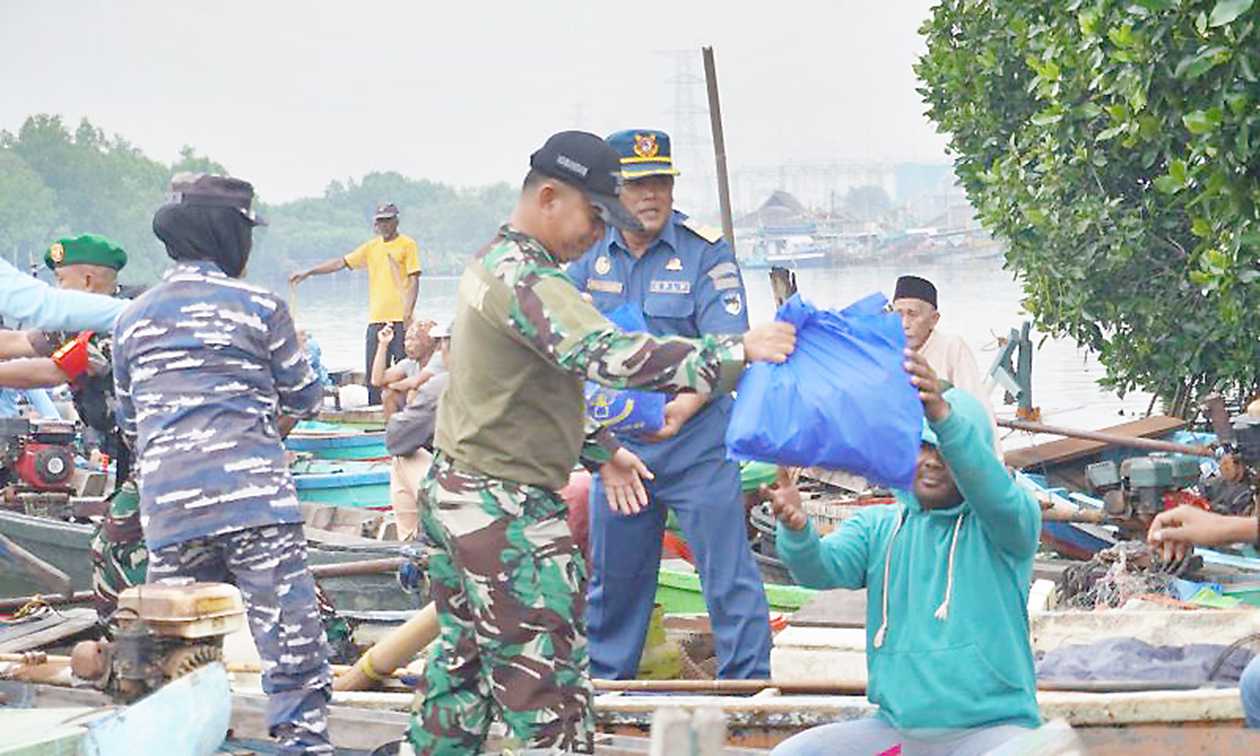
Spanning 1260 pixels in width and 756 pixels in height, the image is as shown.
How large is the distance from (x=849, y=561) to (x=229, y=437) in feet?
6.07

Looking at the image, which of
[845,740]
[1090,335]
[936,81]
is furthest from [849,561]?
[936,81]

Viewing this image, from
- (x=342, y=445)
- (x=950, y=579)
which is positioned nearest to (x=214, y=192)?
(x=950, y=579)

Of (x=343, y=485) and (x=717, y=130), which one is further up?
(x=717, y=130)

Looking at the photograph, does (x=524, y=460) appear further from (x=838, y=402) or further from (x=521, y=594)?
(x=838, y=402)

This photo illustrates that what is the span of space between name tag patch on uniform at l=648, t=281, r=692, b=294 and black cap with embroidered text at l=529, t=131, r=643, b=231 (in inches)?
72.3

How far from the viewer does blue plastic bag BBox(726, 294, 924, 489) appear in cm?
441

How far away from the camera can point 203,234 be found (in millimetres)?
5426

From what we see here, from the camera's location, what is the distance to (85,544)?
10883 millimetres

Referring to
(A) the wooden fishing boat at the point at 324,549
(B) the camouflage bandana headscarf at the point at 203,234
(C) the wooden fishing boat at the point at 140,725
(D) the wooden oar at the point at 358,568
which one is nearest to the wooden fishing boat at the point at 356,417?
(A) the wooden fishing boat at the point at 324,549

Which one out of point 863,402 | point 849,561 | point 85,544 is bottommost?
point 85,544

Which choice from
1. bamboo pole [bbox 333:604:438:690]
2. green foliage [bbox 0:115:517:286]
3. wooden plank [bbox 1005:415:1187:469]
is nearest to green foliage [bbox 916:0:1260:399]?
wooden plank [bbox 1005:415:1187:469]

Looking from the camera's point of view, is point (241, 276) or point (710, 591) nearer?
point (241, 276)

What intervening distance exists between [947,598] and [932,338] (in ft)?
11.6

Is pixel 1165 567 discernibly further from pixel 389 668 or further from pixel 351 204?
pixel 351 204
